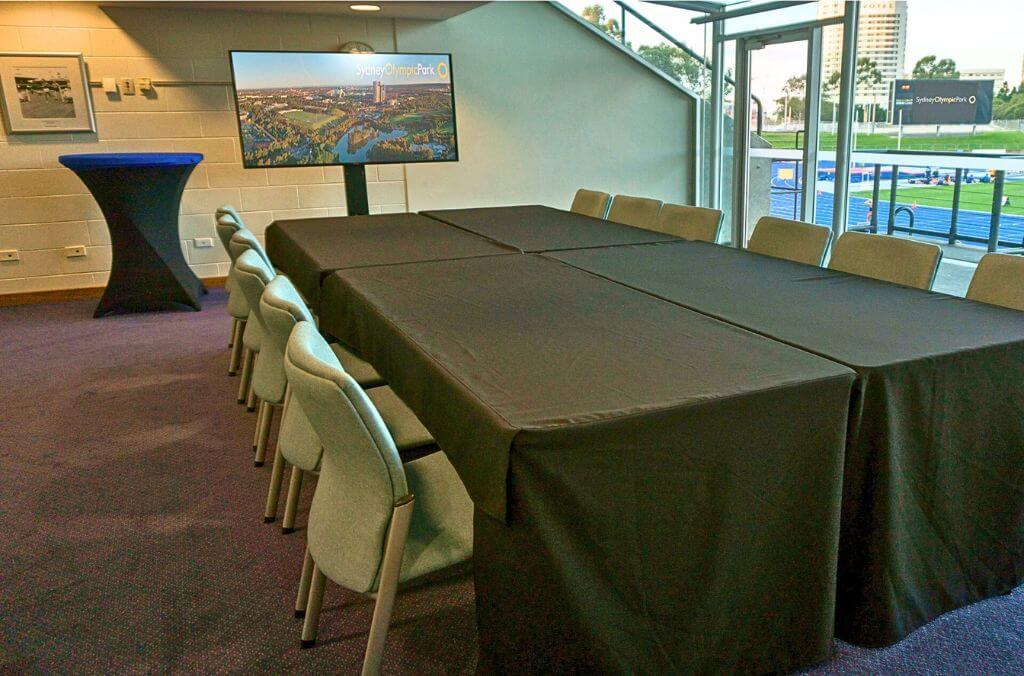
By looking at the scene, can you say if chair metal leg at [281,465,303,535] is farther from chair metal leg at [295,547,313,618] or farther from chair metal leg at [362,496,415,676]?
chair metal leg at [362,496,415,676]

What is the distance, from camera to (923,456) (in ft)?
5.69

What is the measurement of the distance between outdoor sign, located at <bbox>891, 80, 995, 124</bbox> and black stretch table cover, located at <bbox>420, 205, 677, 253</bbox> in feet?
7.58

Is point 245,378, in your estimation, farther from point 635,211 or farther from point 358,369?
point 635,211

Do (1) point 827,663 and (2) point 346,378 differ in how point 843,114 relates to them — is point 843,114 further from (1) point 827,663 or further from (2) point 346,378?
(2) point 346,378

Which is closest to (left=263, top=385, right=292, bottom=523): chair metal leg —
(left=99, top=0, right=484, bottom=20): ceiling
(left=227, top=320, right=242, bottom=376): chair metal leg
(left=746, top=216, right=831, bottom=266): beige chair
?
(left=227, top=320, right=242, bottom=376): chair metal leg

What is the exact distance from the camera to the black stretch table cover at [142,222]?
5.02 meters

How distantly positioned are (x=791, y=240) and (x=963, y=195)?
7.41 ft

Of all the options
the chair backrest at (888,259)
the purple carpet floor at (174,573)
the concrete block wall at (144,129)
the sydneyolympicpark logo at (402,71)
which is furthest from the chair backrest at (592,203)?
the concrete block wall at (144,129)

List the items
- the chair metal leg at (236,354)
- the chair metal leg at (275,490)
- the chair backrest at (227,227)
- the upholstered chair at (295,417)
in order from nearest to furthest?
1. the upholstered chair at (295,417)
2. the chair metal leg at (275,490)
3. the chair backrest at (227,227)
4. the chair metal leg at (236,354)

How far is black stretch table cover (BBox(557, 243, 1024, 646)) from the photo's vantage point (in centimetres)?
167

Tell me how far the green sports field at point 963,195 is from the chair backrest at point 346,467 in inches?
169

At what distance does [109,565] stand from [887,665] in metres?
2.15

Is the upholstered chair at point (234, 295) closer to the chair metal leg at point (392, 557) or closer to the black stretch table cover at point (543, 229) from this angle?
the black stretch table cover at point (543, 229)

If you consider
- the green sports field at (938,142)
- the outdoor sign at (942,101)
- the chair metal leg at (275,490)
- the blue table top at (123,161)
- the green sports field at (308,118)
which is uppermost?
the green sports field at (308,118)
